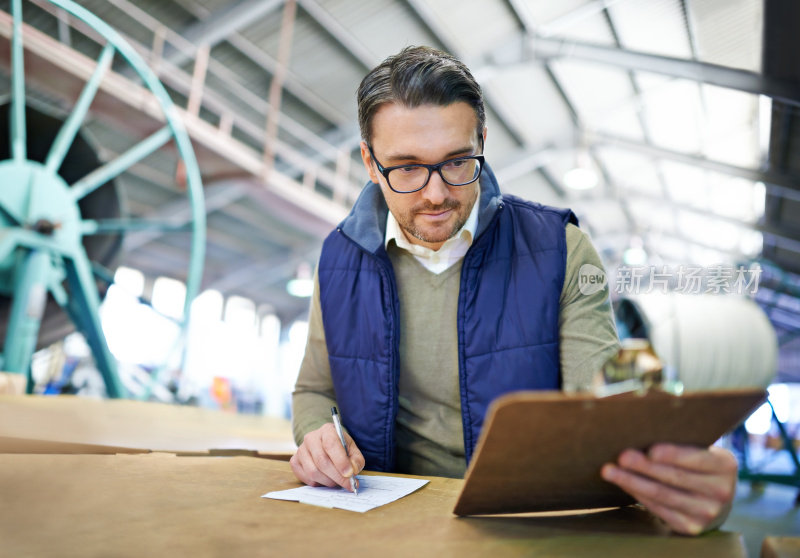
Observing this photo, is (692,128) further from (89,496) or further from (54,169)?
(89,496)

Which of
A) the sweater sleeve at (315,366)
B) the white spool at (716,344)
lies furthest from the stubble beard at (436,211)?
the white spool at (716,344)

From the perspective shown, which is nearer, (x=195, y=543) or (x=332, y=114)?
(x=195, y=543)

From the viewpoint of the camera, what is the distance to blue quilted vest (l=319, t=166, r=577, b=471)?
Answer: 3.13ft

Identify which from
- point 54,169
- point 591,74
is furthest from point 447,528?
point 591,74

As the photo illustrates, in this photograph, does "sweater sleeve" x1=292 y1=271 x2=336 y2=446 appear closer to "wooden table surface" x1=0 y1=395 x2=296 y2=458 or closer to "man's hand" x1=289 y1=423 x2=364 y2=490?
"wooden table surface" x1=0 y1=395 x2=296 y2=458

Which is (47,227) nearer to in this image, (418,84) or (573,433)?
(418,84)

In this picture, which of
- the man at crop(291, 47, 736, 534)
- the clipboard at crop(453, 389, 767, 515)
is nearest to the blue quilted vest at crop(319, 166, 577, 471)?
the man at crop(291, 47, 736, 534)

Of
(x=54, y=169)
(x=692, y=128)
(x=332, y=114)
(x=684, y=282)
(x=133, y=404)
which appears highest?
(x=332, y=114)

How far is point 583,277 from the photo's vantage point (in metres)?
0.93

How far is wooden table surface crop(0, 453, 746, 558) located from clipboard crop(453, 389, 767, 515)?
4 cm

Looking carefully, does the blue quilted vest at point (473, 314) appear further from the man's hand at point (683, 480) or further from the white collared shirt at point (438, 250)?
the man's hand at point (683, 480)

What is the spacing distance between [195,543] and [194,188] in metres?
2.53

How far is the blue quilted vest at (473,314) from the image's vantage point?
95cm

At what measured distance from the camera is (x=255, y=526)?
0.49 meters
